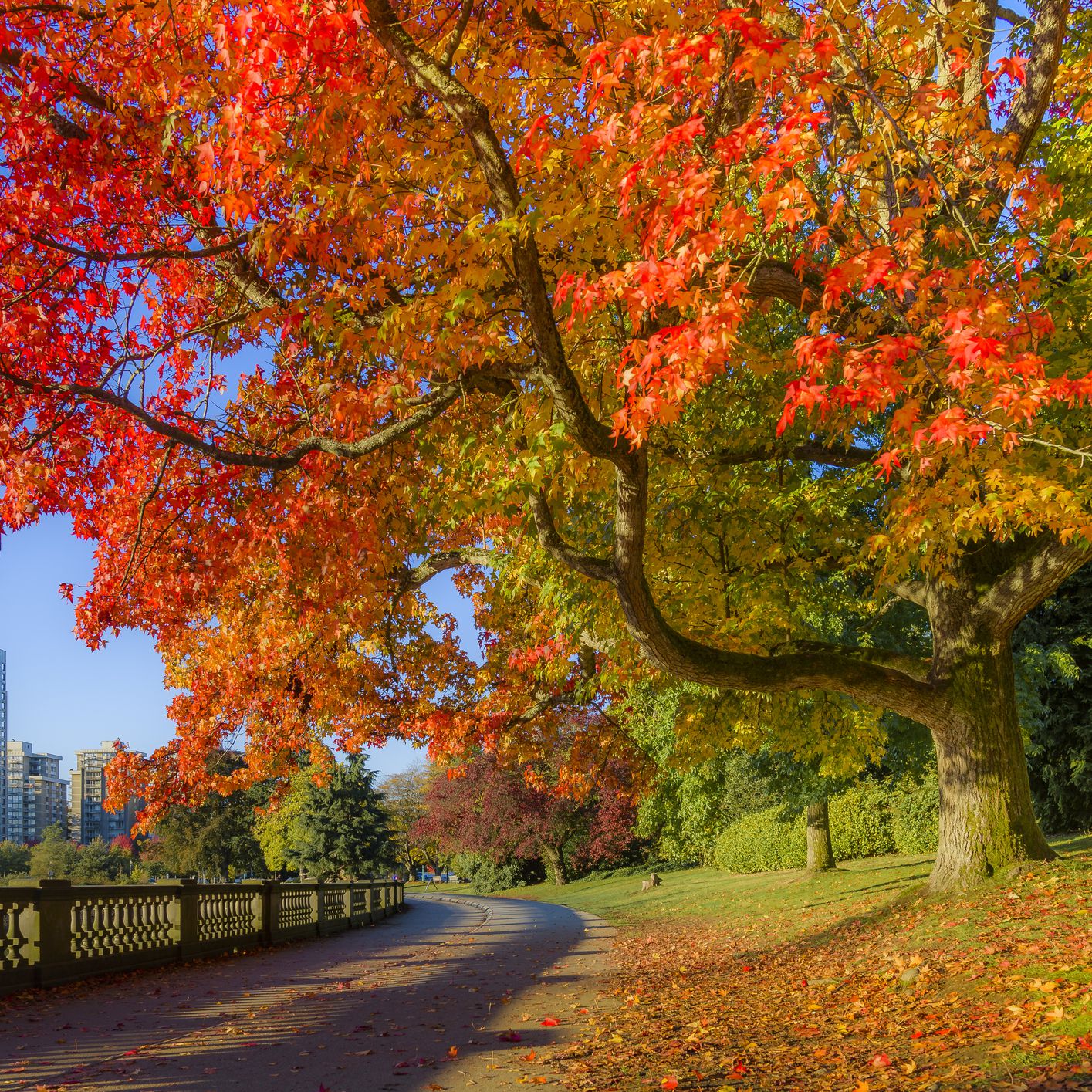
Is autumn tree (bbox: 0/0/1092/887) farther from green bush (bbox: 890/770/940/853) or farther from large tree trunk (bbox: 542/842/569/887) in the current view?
large tree trunk (bbox: 542/842/569/887)

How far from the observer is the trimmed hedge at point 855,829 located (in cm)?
2605

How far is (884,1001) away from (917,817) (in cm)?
2026

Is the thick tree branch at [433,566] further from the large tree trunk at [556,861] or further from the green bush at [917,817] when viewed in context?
the large tree trunk at [556,861]

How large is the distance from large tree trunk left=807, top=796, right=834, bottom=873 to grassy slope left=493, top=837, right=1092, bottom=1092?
10452mm

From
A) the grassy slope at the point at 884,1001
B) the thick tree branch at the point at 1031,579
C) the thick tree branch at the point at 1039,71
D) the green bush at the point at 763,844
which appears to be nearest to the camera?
the grassy slope at the point at 884,1001

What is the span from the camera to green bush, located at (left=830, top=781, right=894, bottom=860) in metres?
28.4

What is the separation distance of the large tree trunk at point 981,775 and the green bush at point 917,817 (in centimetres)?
1408

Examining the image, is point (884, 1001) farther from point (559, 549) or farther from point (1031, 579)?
point (1031, 579)

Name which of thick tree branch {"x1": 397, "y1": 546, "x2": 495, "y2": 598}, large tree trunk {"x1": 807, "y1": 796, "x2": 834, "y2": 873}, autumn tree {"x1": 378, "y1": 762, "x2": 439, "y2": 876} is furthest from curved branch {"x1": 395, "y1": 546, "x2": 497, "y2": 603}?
autumn tree {"x1": 378, "y1": 762, "x2": 439, "y2": 876}

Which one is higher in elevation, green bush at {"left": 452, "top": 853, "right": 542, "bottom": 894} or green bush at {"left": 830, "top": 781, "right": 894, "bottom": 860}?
green bush at {"left": 830, "top": 781, "right": 894, "bottom": 860}

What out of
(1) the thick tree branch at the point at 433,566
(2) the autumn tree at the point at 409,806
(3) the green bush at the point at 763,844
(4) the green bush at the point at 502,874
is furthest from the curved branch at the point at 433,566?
(2) the autumn tree at the point at 409,806

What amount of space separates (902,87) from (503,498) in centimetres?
561

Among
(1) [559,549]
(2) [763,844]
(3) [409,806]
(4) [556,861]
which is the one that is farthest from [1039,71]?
(3) [409,806]

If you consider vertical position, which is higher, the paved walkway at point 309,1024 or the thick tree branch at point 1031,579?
the thick tree branch at point 1031,579
